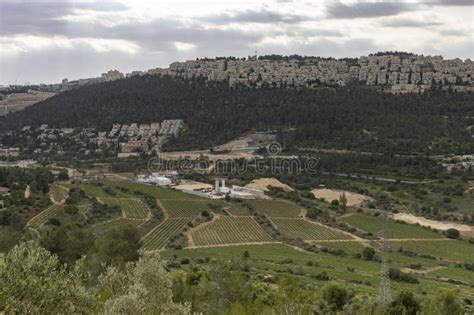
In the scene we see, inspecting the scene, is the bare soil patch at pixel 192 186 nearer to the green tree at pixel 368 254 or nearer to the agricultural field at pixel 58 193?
the agricultural field at pixel 58 193

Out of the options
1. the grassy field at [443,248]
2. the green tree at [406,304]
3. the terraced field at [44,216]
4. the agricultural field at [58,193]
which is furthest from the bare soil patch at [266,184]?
the green tree at [406,304]

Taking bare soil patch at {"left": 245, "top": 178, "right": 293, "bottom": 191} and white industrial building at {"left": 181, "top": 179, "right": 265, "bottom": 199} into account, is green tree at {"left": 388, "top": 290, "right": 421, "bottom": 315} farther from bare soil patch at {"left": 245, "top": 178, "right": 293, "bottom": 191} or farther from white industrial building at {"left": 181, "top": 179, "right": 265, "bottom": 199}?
bare soil patch at {"left": 245, "top": 178, "right": 293, "bottom": 191}

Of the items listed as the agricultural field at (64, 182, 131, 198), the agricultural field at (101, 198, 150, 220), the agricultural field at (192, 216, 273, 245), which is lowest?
the agricultural field at (192, 216, 273, 245)

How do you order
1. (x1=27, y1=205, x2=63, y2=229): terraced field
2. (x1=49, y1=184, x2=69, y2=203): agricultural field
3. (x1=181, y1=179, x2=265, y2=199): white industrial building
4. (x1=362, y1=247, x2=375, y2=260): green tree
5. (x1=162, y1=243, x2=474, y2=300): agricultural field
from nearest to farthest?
(x1=162, y1=243, x2=474, y2=300): agricultural field < (x1=362, y1=247, x2=375, y2=260): green tree < (x1=27, y1=205, x2=63, y2=229): terraced field < (x1=49, y1=184, x2=69, y2=203): agricultural field < (x1=181, y1=179, x2=265, y2=199): white industrial building

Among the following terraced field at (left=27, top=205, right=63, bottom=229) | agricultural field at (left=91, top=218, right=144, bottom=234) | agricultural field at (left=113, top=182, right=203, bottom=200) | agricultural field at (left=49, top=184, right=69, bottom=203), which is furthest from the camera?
agricultural field at (left=113, top=182, right=203, bottom=200)

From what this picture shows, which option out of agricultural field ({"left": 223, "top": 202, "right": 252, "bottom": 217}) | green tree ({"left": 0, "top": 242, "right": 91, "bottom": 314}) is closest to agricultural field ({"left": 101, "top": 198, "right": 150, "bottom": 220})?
agricultural field ({"left": 223, "top": 202, "right": 252, "bottom": 217})

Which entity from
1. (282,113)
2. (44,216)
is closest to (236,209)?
(44,216)
